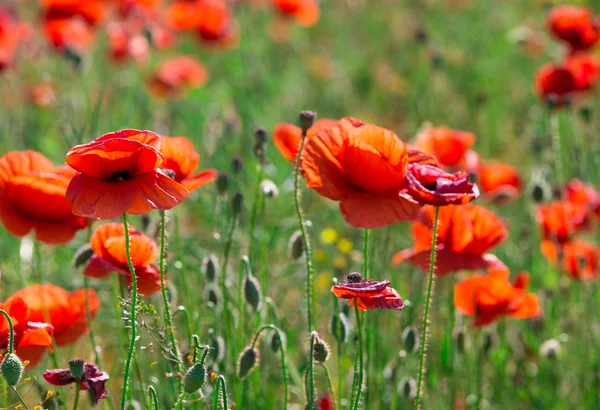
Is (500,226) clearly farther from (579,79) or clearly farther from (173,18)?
(173,18)

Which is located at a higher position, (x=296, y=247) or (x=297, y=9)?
(x=297, y=9)

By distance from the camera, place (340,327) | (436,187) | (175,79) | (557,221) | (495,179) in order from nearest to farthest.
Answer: (436,187), (340,327), (557,221), (495,179), (175,79)

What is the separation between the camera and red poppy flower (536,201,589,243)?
3203 millimetres

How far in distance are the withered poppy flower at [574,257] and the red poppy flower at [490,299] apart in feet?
1.75

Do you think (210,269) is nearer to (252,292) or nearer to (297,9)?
(252,292)

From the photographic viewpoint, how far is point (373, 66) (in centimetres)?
652

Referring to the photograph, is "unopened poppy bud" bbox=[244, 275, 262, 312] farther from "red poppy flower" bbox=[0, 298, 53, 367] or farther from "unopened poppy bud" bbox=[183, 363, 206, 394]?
"unopened poppy bud" bbox=[183, 363, 206, 394]

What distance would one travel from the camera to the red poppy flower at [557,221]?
320cm

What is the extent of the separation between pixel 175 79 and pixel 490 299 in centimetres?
271

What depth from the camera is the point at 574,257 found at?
3.10m

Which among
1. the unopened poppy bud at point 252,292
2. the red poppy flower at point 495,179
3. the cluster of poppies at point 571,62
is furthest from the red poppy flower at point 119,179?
the cluster of poppies at point 571,62

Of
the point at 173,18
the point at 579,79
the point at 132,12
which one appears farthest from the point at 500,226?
the point at 173,18

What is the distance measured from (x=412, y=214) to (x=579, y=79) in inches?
80.5

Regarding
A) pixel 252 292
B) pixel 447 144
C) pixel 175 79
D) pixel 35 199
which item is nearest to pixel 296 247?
pixel 252 292
